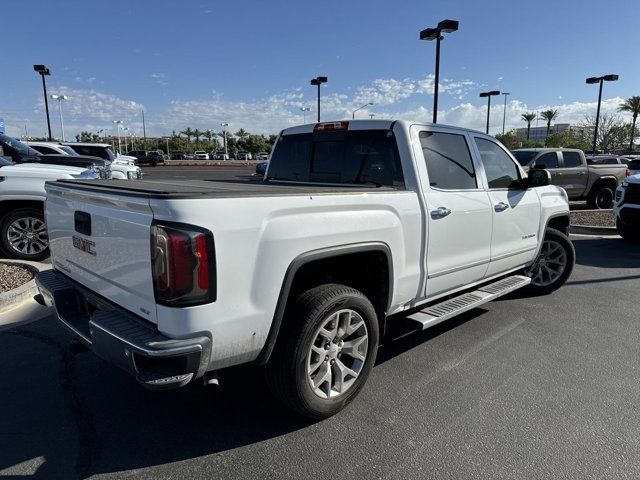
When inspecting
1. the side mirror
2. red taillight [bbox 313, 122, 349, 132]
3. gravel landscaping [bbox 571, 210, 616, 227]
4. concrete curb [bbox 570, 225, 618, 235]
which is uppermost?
red taillight [bbox 313, 122, 349, 132]

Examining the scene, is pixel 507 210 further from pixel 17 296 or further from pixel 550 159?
pixel 550 159

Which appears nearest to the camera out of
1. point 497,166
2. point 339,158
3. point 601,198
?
point 339,158

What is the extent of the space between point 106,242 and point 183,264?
71cm

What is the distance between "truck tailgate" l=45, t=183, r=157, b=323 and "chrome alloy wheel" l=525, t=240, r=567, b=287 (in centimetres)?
461

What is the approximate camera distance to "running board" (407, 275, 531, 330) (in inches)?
136

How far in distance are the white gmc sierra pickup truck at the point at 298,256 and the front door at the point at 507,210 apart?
0.07ft

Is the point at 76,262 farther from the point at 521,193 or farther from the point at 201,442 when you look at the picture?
the point at 521,193

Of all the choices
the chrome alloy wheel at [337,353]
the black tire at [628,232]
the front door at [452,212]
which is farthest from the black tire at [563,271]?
the black tire at [628,232]

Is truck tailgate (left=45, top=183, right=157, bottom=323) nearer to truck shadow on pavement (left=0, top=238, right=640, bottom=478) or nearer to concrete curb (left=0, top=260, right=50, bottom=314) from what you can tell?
truck shadow on pavement (left=0, top=238, right=640, bottom=478)

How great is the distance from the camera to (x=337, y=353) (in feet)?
9.45

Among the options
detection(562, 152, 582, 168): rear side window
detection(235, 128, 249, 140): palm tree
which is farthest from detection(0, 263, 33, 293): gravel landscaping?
detection(235, 128, 249, 140): palm tree

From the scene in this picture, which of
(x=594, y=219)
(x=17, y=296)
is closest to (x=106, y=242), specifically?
(x=17, y=296)

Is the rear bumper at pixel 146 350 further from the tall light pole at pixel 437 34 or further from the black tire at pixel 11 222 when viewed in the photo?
the tall light pole at pixel 437 34

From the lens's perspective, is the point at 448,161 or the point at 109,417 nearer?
the point at 109,417
